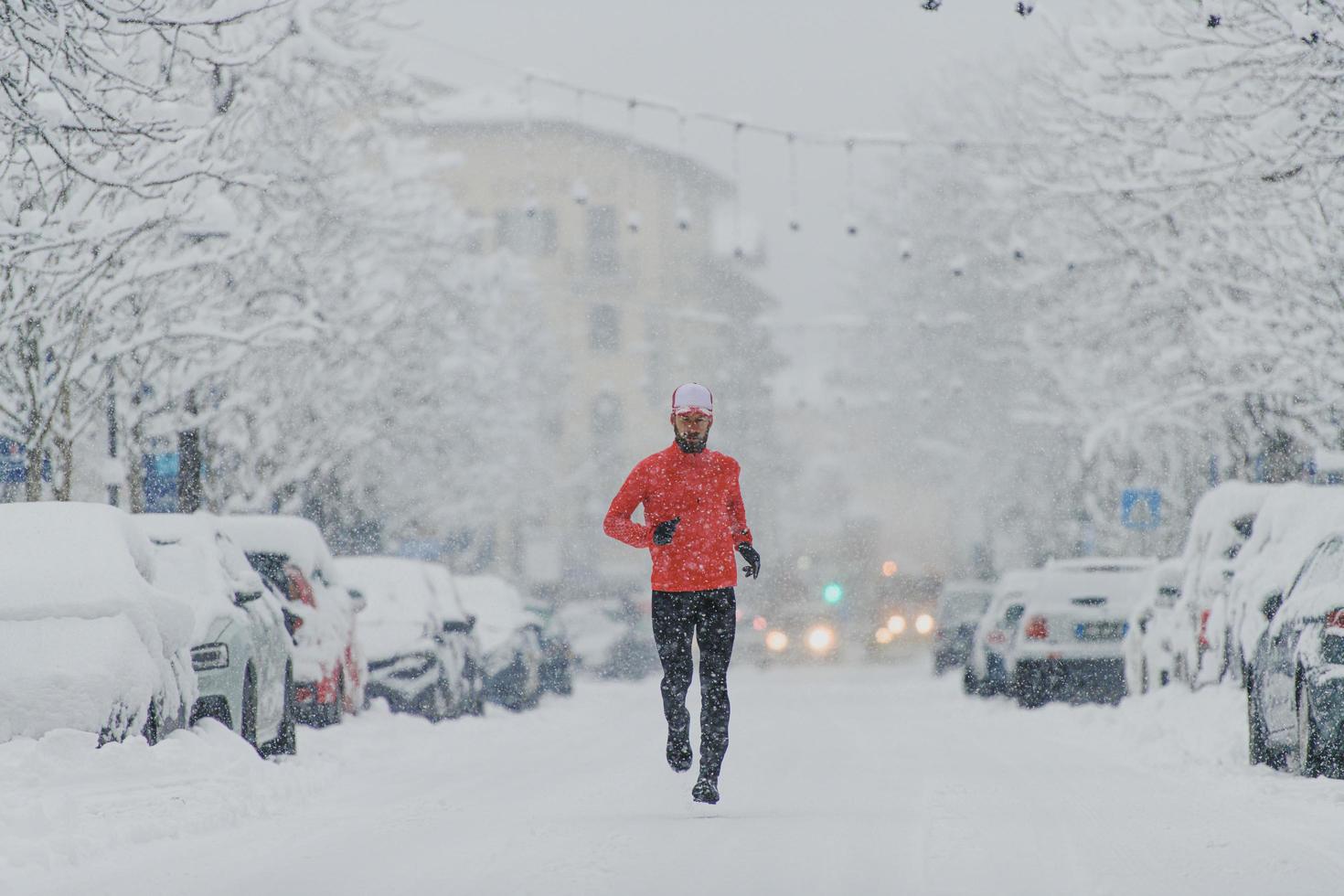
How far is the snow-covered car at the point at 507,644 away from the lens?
24.8 m

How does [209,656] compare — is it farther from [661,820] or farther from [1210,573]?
[1210,573]

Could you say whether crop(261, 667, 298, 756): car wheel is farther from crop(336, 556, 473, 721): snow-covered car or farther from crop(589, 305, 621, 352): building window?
crop(589, 305, 621, 352): building window

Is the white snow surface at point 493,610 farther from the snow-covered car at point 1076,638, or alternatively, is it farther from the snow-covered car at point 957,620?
the snow-covered car at point 957,620

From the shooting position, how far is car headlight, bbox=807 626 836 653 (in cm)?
4259

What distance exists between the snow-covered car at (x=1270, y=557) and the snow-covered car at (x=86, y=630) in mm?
6299

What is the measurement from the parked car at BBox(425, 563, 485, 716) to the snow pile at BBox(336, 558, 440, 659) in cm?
29

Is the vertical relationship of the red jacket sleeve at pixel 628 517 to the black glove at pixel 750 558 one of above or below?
above

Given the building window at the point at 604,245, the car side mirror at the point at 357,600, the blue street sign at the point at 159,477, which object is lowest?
the car side mirror at the point at 357,600

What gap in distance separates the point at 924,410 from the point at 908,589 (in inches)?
180

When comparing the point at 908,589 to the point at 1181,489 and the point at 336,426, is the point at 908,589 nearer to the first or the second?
the point at 1181,489

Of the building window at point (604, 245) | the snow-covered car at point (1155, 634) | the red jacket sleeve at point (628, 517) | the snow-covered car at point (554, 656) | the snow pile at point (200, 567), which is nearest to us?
the red jacket sleeve at point (628, 517)

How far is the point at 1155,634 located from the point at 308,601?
23.4 ft

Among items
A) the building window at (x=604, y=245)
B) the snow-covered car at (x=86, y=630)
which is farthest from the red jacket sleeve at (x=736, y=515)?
the building window at (x=604, y=245)

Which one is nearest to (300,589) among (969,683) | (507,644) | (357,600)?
(357,600)
